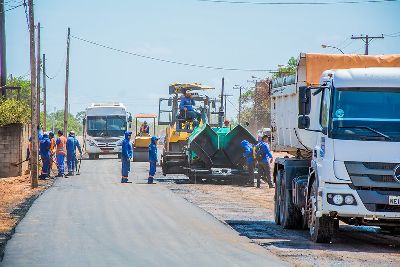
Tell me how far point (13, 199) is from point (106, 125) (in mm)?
31874

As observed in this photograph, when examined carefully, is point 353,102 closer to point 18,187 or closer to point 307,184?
point 307,184

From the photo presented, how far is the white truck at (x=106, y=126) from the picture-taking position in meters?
57.6

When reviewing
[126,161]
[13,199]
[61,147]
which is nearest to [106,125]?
[61,147]

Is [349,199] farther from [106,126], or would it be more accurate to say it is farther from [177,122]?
[106,126]

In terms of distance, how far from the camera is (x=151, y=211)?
21.5m

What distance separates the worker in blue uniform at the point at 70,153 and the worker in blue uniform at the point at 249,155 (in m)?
7.22

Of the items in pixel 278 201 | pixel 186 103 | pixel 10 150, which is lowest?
pixel 278 201

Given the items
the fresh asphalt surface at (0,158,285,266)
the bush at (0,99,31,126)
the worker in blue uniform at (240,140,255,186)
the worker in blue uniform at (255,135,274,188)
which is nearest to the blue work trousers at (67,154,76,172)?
the bush at (0,99,31,126)

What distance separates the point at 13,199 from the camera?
25984mm

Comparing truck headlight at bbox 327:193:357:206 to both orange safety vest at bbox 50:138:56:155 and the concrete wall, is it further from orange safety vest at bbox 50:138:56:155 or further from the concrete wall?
orange safety vest at bbox 50:138:56:155

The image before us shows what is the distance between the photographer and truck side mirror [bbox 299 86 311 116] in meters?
16.0

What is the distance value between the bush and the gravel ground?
11.2 metres

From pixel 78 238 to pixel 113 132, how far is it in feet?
138

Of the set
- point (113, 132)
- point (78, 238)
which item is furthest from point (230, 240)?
point (113, 132)
